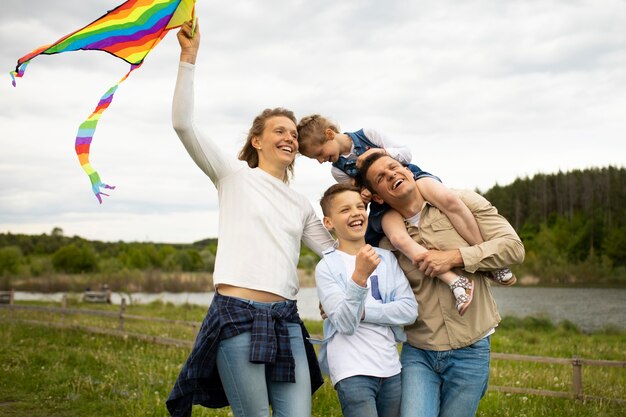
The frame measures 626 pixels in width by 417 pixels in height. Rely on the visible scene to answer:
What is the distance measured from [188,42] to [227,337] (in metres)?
1.50

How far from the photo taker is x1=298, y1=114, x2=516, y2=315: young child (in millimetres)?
3178

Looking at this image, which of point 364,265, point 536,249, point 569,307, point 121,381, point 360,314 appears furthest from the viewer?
point 536,249

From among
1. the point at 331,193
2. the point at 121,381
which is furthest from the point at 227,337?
the point at 121,381

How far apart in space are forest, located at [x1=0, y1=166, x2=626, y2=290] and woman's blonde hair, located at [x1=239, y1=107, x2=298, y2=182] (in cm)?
4560

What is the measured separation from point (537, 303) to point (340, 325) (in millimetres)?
32965

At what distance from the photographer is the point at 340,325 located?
292 cm

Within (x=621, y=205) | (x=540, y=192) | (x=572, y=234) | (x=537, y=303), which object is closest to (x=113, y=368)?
(x=537, y=303)

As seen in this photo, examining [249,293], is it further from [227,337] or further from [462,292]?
[462,292]

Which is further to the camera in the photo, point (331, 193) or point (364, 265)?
point (331, 193)

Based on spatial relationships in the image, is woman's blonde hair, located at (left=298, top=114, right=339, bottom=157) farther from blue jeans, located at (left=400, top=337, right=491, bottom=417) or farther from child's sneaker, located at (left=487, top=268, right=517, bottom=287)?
blue jeans, located at (left=400, top=337, right=491, bottom=417)

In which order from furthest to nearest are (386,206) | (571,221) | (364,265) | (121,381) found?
(571,221)
(121,381)
(386,206)
(364,265)

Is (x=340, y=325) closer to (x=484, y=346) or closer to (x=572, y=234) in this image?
(x=484, y=346)

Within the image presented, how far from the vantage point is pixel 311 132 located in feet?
13.1

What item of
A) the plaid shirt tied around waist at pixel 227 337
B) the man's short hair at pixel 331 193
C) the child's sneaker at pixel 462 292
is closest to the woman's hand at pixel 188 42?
the man's short hair at pixel 331 193
